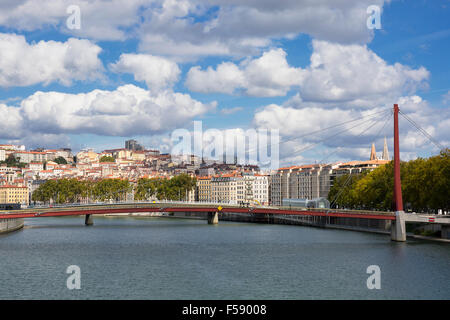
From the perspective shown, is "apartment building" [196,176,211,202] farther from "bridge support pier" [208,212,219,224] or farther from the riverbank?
the riverbank

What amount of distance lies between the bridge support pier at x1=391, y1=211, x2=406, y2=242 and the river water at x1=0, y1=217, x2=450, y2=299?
2.07ft

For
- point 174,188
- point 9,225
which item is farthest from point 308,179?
point 9,225

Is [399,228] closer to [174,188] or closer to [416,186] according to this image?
[416,186]

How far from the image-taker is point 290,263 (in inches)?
1446

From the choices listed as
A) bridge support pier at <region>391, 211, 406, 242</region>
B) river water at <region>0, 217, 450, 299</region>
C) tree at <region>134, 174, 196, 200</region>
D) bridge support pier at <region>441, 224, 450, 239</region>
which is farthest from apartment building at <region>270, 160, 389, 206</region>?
river water at <region>0, 217, 450, 299</region>

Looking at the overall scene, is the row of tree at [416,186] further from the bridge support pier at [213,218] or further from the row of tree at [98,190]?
the row of tree at [98,190]

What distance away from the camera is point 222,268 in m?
34.5

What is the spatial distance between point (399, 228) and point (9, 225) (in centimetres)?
3896

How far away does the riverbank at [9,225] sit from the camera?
60406mm

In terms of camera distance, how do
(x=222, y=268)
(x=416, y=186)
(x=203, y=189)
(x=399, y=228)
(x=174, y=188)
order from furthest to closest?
1. (x=203, y=189)
2. (x=174, y=188)
3. (x=416, y=186)
4. (x=399, y=228)
5. (x=222, y=268)

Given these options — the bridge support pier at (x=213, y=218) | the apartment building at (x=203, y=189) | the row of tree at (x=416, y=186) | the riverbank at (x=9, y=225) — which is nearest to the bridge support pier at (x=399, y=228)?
the row of tree at (x=416, y=186)

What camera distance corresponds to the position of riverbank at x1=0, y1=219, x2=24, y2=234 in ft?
198

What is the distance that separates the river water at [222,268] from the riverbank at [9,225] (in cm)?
1009
